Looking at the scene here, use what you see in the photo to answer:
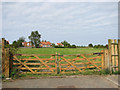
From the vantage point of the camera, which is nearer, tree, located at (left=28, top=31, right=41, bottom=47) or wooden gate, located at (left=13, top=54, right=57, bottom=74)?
wooden gate, located at (left=13, top=54, right=57, bottom=74)

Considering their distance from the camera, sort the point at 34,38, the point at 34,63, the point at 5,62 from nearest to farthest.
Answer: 1. the point at 5,62
2. the point at 34,63
3. the point at 34,38

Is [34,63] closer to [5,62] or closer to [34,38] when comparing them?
[5,62]

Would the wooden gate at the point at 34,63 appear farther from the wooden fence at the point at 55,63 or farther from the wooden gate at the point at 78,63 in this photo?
the wooden gate at the point at 78,63

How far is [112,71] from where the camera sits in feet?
24.7

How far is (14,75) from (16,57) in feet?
3.71

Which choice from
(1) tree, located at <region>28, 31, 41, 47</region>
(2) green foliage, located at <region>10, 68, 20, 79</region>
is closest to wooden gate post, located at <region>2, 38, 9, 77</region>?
(2) green foliage, located at <region>10, 68, 20, 79</region>

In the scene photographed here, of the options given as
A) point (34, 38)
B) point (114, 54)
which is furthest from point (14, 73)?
point (34, 38)

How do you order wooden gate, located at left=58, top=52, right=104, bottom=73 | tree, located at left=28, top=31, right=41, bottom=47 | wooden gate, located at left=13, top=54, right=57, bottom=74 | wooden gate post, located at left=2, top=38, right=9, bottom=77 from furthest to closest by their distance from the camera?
tree, located at left=28, top=31, right=41, bottom=47 → wooden gate, located at left=58, top=52, right=104, bottom=73 → wooden gate, located at left=13, top=54, right=57, bottom=74 → wooden gate post, located at left=2, top=38, right=9, bottom=77

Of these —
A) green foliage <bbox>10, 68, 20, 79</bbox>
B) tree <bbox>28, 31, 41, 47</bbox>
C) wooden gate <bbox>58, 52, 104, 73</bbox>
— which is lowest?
green foliage <bbox>10, 68, 20, 79</bbox>

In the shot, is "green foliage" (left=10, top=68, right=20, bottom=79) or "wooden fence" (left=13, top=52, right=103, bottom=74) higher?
"wooden fence" (left=13, top=52, right=103, bottom=74)

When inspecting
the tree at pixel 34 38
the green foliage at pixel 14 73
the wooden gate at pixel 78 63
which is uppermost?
the tree at pixel 34 38

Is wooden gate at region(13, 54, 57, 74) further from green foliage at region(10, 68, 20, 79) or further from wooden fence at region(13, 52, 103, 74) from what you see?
green foliage at region(10, 68, 20, 79)

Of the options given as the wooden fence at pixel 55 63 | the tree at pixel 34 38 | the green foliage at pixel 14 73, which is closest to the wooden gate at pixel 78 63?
the wooden fence at pixel 55 63

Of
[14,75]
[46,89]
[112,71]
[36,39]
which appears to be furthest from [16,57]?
[36,39]
